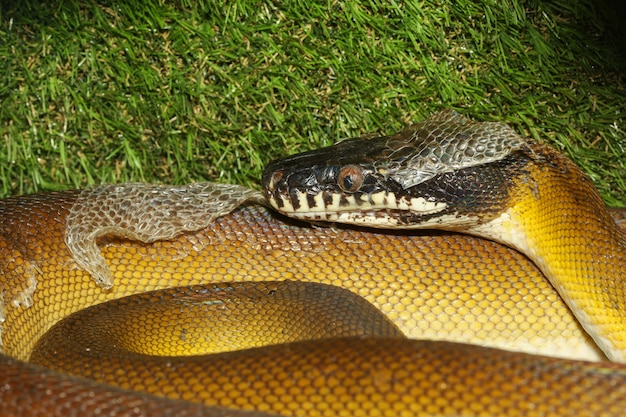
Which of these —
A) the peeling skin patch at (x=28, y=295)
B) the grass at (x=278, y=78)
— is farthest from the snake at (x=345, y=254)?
the grass at (x=278, y=78)

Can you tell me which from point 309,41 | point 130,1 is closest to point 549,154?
point 309,41

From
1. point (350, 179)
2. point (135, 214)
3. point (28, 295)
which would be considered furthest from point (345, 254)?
point (28, 295)

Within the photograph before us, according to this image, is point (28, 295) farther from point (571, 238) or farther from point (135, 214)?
point (571, 238)

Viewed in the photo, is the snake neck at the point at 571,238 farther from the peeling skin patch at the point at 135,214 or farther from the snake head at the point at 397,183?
the peeling skin patch at the point at 135,214

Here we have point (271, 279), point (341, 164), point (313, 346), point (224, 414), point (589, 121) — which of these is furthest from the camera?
point (589, 121)

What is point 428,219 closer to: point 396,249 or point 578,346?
point 396,249

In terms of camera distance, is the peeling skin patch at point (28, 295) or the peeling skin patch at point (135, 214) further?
the peeling skin patch at point (135, 214)

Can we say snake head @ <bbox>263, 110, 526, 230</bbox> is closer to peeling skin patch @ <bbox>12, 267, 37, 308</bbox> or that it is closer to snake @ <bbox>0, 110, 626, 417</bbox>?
snake @ <bbox>0, 110, 626, 417</bbox>
